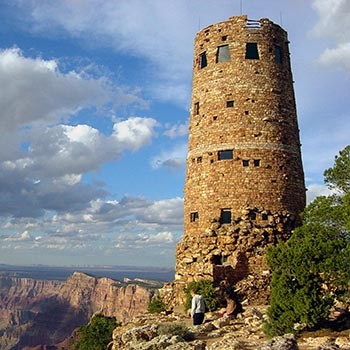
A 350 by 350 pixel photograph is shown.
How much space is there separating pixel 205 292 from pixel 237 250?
15.5ft

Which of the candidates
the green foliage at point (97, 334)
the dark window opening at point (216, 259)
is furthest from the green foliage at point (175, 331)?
the green foliage at point (97, 334)

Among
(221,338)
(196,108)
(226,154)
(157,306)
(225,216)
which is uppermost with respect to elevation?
(196,108)

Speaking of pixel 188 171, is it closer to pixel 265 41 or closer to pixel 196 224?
pixel 196 224

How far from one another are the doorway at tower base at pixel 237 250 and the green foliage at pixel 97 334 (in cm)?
1370

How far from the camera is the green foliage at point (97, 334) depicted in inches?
1785

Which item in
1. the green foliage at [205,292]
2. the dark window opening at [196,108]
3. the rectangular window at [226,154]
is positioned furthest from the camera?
the dark window opening at [196,108]

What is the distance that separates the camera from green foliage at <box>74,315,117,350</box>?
45344mm

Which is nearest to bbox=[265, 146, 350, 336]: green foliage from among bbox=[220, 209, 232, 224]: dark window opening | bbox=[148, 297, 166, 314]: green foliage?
bbox=[220, 209, 232, 224]: dark window opening

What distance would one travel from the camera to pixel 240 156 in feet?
119

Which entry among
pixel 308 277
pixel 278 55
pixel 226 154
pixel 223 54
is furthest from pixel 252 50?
pixel 308 277

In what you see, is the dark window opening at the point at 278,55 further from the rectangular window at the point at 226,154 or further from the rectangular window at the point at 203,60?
the rectangular window at the point at 226,154

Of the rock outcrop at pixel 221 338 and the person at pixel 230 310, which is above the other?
the person at pixel 230 310

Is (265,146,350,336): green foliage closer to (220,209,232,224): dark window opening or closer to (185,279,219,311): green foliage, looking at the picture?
(185,279,219,311): green foliage

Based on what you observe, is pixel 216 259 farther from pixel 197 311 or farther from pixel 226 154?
pixel 197 311
